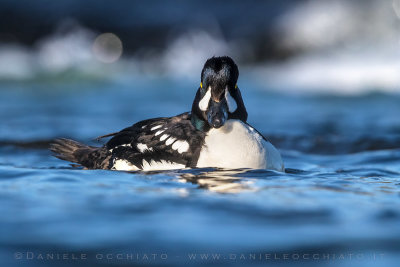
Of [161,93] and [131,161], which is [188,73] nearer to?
[161,93]

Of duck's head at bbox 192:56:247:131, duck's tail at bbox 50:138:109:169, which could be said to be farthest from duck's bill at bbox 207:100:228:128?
duck's tail at bbox 50:138:109:169

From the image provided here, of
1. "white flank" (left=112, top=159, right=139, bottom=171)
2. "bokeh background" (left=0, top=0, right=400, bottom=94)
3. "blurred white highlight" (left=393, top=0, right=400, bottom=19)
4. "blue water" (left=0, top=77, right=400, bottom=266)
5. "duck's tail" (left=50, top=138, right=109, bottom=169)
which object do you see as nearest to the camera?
"blue water" (left=0, top=77, right=400, bottom=266)

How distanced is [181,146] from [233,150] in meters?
0.47

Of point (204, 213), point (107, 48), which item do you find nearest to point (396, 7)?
point (107, 48)

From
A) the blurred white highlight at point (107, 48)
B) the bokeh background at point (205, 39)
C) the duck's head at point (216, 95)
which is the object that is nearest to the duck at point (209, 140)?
the duck's head at point (216, 95)

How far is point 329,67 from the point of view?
60.2 ft

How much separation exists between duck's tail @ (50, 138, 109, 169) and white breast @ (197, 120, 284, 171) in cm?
110

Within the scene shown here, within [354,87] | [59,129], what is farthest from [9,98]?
[354,87]

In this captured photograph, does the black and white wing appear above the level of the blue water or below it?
above

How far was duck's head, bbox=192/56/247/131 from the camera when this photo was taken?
590 centimetres

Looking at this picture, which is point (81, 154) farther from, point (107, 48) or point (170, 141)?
point (107, 48)

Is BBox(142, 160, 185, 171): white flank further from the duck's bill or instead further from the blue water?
the duck's bill

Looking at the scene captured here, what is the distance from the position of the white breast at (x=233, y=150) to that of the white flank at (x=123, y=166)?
26.4 inches

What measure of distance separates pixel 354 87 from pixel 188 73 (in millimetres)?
5216
